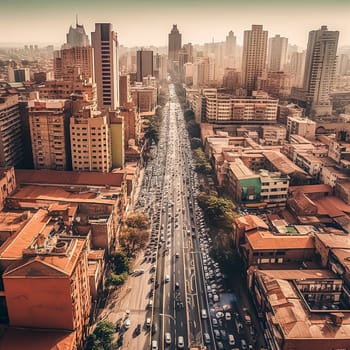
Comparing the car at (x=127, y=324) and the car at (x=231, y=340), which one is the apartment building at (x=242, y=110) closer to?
the car at (x=127, y=324)

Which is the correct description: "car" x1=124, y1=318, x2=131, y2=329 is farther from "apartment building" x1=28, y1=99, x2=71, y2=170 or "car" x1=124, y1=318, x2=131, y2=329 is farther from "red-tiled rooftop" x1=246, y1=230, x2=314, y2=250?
"apartment building" x1=28, y1=99, x2=71, y2=170

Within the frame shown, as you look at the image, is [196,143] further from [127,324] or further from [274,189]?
[127,324]

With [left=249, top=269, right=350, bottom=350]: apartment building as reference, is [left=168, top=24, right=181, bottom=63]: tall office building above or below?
above

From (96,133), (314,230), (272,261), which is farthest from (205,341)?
(96,133)

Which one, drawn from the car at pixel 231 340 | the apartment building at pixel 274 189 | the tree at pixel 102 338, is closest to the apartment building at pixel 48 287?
the tree at pixel 102 338

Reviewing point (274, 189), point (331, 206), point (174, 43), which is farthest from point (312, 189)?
point (174, 43)

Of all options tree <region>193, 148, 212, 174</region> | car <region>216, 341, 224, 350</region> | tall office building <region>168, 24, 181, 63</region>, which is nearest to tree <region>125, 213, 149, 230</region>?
car <region>216, 341, 224, 350</region>
